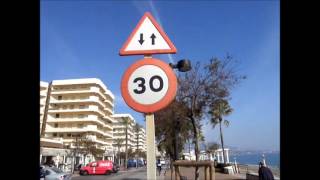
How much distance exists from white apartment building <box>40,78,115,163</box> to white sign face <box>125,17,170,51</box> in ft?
285

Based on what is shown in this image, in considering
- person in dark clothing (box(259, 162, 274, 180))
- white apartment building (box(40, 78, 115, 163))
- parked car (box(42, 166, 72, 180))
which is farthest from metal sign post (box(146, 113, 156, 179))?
white apartment building (box(40, 78, 115, 163))

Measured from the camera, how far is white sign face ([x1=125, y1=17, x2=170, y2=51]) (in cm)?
358

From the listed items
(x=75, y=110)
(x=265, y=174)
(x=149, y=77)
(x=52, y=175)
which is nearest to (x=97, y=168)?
(x=52, y=175)

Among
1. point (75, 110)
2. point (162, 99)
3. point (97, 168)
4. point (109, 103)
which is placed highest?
point (109, 103)

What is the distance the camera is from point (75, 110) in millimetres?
92562

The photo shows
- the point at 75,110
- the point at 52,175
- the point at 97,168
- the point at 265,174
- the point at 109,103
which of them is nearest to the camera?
the point at 265,174

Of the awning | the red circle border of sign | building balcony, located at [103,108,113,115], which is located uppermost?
building balcony, located at [103,108,113,115]

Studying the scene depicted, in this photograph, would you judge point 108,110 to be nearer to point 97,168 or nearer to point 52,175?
point 97,168

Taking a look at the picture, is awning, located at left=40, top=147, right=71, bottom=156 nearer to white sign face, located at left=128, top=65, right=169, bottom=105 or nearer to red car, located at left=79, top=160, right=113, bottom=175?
red car, located at left=79, top=160, right=113, bottom=175

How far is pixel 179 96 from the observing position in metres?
23.9

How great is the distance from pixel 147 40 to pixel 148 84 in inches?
18.3
